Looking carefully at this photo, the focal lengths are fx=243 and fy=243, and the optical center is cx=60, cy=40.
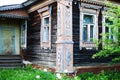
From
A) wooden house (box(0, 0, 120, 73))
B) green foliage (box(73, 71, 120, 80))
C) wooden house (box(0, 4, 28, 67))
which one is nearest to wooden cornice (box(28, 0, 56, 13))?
wooden house (box(0, 0, 120, 73))

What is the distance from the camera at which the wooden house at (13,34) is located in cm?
Answer: 1616

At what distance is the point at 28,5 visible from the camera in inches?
634

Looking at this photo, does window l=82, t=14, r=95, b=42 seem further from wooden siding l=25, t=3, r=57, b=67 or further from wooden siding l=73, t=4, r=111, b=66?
wooden siding l=25, t=3, r=57, b=67

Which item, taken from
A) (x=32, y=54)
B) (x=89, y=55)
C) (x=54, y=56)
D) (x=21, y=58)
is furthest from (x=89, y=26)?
(x=21, y=58)

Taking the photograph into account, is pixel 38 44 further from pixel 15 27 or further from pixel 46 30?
pixel 15 27

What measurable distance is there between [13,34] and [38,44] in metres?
3.65

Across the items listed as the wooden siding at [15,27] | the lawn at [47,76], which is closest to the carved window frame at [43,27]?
the lawn at [47,76]

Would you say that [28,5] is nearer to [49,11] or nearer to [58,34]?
[49,11]

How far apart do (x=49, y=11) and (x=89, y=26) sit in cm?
232

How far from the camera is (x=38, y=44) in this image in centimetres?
1473

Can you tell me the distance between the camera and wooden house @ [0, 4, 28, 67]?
16.2m

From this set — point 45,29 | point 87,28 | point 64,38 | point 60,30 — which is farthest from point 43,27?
point 64,38

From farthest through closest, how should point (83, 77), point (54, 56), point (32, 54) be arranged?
point (32, 54)
point (54, 56)
point (83, 77)

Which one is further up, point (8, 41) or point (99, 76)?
point (8, 41)
